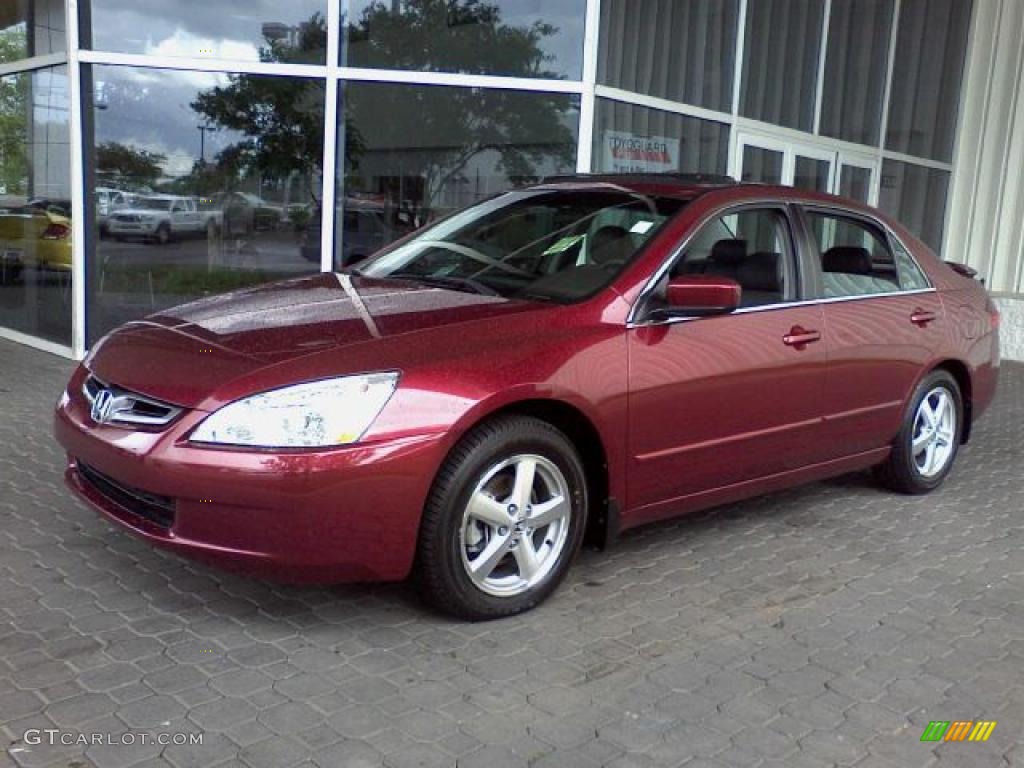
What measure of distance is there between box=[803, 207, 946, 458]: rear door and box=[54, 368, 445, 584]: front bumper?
2.34m

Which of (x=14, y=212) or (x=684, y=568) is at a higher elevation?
(x=14, y=212)

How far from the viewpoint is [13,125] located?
945cm

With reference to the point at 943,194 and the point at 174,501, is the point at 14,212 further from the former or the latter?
the point at 943,194

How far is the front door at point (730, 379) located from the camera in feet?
12.9

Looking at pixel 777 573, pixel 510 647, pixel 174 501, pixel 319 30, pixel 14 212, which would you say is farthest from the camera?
pixel 14 212

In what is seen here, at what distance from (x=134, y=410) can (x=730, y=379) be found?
2339 millimetres

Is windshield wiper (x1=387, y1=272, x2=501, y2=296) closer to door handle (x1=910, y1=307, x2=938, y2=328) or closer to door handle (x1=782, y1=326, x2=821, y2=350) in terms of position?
door handle (x1=782, y1=326, x2=821, y2=350)

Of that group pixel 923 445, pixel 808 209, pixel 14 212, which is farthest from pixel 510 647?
pixel 14 212

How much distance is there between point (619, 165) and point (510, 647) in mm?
6979

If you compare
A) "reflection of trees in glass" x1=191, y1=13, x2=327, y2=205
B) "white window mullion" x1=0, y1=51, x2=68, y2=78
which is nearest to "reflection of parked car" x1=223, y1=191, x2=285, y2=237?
"reflection of trees in glass" x1=191, y1=13, x2=327, y2=205

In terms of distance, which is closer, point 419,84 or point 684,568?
point 684,568

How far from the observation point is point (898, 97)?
13156mm

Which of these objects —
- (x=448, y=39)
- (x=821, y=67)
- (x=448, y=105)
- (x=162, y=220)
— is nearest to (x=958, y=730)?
(x=448, y=105)

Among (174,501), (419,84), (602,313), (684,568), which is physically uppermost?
(419,84)
